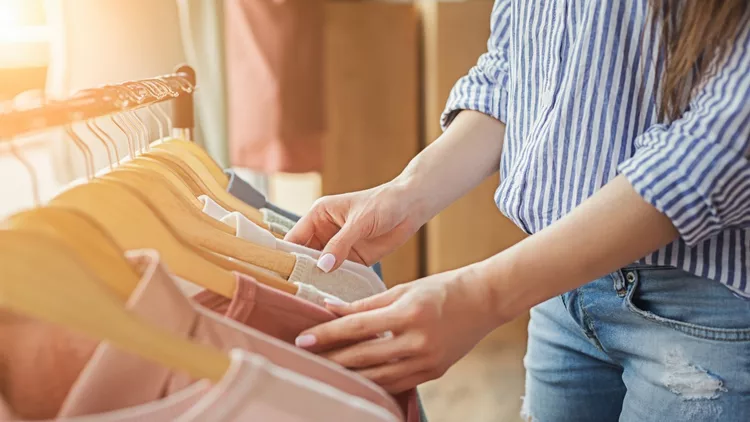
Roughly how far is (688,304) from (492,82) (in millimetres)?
461

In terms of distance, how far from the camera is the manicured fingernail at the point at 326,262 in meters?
0.87

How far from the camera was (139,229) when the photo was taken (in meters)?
0.72

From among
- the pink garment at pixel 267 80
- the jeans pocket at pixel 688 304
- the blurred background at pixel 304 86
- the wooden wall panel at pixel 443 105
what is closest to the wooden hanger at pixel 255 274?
the jeans pocket at pixel 688 304

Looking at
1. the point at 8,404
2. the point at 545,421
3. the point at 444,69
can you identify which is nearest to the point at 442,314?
the point at 8,404

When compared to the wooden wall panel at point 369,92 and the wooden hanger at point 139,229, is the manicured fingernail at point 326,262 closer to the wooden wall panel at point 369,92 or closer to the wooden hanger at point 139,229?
the wooden hanger at point 139,229

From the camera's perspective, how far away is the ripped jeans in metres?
0.85

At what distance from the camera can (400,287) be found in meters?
0.71

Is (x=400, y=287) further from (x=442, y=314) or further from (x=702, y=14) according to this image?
(x=702, y=14)

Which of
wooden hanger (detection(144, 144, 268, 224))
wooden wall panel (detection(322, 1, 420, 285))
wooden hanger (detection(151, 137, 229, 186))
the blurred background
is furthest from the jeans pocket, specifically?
wooden wall panel (detection(322, 1, 420, 285))

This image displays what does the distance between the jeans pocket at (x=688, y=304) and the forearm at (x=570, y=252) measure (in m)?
0.15

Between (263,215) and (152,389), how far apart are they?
1.62 feet

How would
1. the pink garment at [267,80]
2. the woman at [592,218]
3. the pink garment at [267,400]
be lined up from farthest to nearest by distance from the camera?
the pink garment at [267,80] → the woman at [592,218] → the pink garment at [267,400]

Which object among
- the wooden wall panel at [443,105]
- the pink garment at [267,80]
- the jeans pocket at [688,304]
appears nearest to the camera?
the jeans pocket at [688,304]

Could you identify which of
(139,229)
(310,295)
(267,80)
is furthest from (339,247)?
(267,80)
